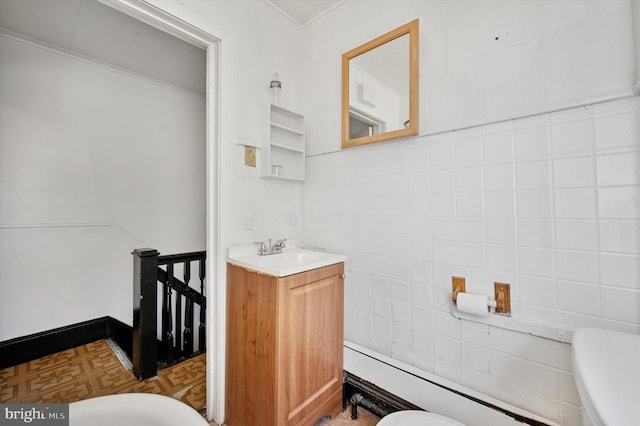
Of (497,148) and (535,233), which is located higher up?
(497,148)

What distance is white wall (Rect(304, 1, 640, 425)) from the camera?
3.21ft

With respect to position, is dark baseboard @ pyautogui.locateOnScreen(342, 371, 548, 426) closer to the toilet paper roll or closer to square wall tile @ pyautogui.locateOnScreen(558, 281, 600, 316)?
the toilet paper roll

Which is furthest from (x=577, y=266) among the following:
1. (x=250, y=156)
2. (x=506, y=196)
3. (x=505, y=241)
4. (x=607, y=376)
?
(x=250, y=156)

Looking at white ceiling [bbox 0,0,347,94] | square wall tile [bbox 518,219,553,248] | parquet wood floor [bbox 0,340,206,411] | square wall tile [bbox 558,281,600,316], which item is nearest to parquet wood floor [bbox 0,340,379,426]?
parquet wood floor [bbox 0,340,206,411]

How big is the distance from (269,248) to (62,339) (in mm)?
2218

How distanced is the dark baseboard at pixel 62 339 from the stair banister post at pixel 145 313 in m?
0.61

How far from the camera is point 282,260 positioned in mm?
1585

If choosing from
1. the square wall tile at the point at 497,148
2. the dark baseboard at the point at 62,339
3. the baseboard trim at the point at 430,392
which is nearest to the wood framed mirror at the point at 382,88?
the square wall tile at the point at 497,148

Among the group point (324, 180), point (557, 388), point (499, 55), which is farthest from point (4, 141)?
point (557, 388)

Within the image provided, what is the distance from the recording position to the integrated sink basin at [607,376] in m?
0.57

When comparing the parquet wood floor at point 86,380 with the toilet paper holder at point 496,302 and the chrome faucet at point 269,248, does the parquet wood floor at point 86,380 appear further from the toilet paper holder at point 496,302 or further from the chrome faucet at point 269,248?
the toilet paper holder at point 496,302

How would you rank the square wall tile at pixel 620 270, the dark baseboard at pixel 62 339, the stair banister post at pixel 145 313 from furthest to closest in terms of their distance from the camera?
the dark baseboard at pixel 62 339 → the stair banister post at pixel 145 313 → the square wall tile at pixel 620 270

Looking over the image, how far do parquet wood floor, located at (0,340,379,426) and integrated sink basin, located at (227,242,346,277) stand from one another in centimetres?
93

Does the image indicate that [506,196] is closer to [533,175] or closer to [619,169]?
[533,175]
